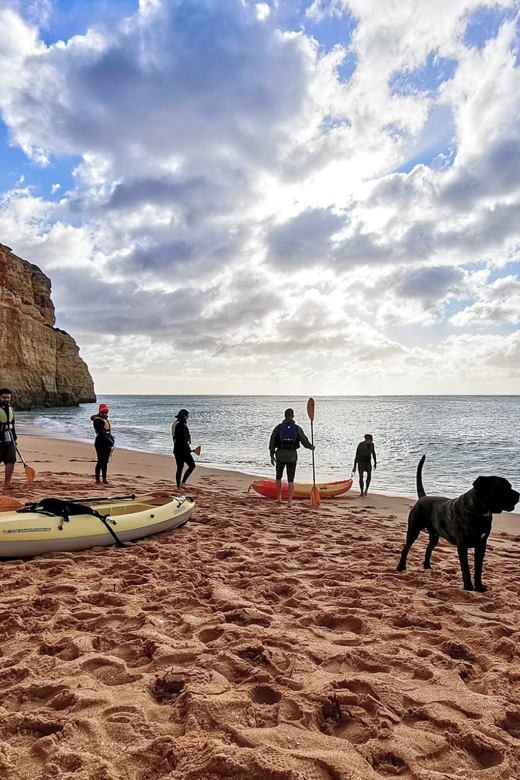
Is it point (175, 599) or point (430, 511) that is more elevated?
point (430, 511)

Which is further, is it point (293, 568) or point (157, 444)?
point (157, 444)

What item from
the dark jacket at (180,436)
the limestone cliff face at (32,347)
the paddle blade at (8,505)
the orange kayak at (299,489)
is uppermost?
the limestone cliff face at (32,347)

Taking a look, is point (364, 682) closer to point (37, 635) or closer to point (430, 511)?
point (37, 635)

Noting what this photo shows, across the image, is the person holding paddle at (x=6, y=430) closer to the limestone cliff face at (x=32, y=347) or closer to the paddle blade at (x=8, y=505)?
the paddle blade at (x=8, y=505)

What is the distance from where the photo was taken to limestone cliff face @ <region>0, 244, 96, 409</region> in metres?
44.6

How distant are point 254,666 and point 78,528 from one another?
3.67m

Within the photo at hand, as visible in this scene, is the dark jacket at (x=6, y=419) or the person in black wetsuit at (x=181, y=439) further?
the person in black wetsuit at (x=181, y=439)

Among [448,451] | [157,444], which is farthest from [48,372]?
[448,451]

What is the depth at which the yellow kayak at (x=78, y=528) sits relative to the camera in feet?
18.3

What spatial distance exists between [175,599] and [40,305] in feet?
200

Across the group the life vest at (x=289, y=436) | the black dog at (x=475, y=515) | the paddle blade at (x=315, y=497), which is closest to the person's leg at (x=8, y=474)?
the life vest at (x=289, y=436)

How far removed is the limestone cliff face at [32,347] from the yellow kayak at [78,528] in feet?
138

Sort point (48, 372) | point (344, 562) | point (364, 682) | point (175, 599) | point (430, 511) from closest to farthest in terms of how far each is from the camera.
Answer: point (364, 682)
point (175, 599)
point (430, 511)
point (344, 562)
point (48, 372)

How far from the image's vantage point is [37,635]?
350cm
